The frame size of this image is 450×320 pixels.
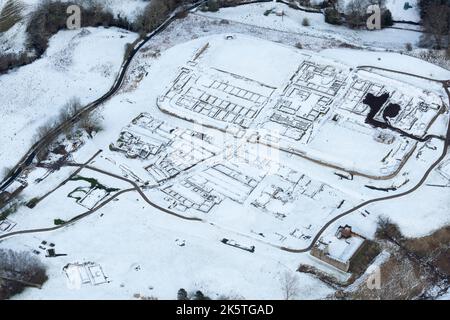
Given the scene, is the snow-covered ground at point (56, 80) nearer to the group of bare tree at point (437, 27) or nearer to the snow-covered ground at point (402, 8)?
the snow-covered ground at point (402, 8)

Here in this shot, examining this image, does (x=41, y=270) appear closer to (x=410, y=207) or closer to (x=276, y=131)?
(x=276, y=131)

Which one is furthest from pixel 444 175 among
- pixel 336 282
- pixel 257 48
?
pixel 257 48

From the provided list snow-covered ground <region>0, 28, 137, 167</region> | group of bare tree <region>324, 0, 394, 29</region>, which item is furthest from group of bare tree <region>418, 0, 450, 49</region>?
snow-covered ground <region>0, 28, 137, 167</region>

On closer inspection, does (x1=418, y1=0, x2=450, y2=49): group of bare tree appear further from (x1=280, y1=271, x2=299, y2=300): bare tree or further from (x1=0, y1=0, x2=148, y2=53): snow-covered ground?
(x1=280, y1=271, x2=299, y2=300): bare tree

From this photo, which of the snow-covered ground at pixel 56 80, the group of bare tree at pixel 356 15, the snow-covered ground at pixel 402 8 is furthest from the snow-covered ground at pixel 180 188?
the snow-covered ground at pixel 402 8

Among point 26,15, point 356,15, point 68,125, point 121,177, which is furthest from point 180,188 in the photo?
point 26,15

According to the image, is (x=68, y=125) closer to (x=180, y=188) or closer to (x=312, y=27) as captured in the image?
(x=180, y=188)
